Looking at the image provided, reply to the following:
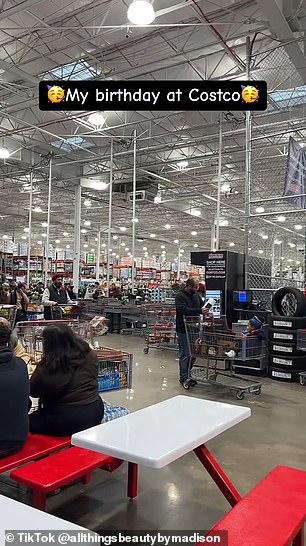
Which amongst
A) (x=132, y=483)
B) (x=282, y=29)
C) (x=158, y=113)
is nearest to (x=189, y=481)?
(x=132, y=483)

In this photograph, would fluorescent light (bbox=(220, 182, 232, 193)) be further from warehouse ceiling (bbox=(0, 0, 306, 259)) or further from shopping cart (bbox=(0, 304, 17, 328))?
shopping cart (bbox=(0, 304, 17, 328))

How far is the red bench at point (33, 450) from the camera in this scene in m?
2.67

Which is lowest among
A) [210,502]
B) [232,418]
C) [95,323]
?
[210,502]

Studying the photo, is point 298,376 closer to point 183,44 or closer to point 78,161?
point 183,44

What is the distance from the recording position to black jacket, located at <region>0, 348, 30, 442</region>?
8.73 feet

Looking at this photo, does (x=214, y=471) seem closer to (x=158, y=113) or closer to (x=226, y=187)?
(x=158, y=113)

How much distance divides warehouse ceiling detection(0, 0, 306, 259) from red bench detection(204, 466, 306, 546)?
226 inches

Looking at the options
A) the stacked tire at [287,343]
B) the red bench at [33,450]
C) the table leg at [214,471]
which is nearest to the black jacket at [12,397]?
the red bench at [33,450]

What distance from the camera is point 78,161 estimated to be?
15.9 meters

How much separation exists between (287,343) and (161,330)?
368 cm

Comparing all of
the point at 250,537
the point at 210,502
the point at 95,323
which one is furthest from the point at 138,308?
the point at 250,537

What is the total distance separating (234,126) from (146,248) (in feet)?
102

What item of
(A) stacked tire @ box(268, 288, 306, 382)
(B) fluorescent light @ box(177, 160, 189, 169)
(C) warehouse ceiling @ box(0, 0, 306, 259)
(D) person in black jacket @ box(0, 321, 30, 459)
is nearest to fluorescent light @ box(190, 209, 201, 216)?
(C) warehouse ceiling @ box(0, 0, 306, 259)

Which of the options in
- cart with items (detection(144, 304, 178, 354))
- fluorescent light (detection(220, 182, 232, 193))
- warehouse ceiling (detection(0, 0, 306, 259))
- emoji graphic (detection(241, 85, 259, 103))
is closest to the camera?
emoji graphic (detection(241, 85, 259, 103))
